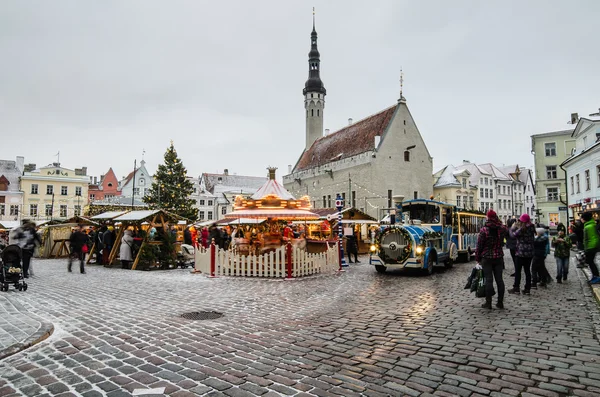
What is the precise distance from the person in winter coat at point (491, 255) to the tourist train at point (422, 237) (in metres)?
5.03

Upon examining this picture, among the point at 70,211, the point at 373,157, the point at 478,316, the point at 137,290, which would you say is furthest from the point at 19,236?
the point at 70,211

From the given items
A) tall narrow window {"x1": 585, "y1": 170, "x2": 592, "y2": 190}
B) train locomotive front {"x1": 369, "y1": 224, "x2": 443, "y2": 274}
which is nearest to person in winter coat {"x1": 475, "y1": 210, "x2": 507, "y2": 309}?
train locomotive front {"x1": 369, "y1": 224, "x2": 443, "y2": 274}

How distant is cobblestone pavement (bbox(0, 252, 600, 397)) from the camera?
3.85 m

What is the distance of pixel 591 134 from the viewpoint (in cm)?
2759

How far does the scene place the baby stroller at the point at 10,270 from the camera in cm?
965

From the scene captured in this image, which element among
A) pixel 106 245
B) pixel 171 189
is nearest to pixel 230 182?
pixel 171 189

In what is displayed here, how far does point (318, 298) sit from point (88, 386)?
560 centimetres

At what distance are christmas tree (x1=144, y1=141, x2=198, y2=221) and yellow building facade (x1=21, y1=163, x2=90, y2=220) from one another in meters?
20.6

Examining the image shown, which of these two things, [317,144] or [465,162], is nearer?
[317,144]

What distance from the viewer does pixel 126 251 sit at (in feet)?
53.1

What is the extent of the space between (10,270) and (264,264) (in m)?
6.90

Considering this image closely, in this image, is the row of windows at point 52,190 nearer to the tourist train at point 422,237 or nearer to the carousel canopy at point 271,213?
the carousel canopy at point 271,213

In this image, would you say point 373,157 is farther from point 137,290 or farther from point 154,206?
point 137,290

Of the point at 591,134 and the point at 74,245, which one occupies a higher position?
the point at 591,134
